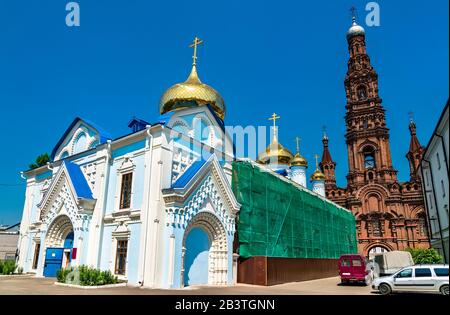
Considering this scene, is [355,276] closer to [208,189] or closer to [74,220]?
[208,189]

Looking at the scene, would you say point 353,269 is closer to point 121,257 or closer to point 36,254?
point 121,257

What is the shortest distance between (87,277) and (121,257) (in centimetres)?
237

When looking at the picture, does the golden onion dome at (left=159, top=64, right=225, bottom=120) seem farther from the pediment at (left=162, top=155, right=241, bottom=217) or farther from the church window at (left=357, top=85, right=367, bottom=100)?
the church window at (left=357, top=85, right=367, bottom=100)

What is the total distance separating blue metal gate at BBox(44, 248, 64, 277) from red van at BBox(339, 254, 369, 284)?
49.7ft

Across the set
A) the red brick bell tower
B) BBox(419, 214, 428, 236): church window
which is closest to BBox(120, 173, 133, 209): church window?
the red brick bell tower

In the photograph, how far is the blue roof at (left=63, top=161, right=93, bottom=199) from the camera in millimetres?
17188

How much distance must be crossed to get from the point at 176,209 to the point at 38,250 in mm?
10753

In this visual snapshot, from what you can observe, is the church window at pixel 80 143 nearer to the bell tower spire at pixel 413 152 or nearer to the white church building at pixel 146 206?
the white church building at pixel 146 206

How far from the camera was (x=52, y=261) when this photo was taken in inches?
723

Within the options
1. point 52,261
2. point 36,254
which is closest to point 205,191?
point 52,261

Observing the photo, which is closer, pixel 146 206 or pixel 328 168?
pixel 146 206

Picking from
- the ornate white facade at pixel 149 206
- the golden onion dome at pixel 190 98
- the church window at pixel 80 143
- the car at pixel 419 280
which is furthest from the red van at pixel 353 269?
the church window at pixel 80 143
